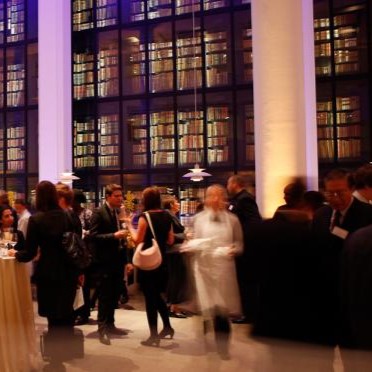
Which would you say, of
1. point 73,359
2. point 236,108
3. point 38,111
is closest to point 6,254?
point 73,359

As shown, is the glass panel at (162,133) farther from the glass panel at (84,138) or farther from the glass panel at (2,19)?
the glass panel at (2,19)

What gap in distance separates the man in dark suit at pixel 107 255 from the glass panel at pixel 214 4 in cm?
643

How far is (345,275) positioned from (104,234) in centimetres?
258

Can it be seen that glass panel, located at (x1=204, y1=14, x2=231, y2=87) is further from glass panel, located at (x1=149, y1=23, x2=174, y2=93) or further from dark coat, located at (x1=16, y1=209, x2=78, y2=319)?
dark coat, located at (x1=16, y1=209, x2=78, y2=319)

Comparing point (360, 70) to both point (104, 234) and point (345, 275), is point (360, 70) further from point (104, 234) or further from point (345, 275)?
point (345, 275)

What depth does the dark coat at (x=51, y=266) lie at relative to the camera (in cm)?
349

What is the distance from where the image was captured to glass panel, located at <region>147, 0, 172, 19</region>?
10.5m

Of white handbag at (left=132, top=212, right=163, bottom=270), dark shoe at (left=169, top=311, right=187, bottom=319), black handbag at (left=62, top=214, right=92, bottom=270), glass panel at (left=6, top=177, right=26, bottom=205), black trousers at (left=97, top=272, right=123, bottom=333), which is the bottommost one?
dark shoe at (left=169, top=311, right=187, bottom=319)

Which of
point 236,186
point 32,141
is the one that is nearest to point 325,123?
point 236,186

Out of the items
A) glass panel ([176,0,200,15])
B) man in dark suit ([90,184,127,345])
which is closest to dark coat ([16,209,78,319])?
man in dark suit ([90,184,127,345])

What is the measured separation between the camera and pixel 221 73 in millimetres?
9898

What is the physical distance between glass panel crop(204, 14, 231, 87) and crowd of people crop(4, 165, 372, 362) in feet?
16.5

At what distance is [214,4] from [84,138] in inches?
151

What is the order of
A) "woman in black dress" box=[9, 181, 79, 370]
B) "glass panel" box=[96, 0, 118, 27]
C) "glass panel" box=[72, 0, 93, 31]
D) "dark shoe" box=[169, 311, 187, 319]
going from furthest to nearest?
"glass panel" box=[72, 0, 93, 31], "glass panel" box=[96, 0, 118, 27], "dark shoe" box=[169, 311, 187, 319], "woman in black dress" box=[9, 181, 79, 370]
